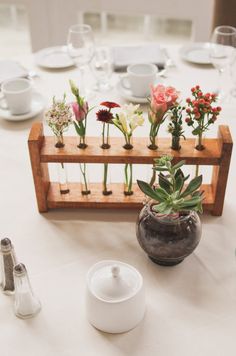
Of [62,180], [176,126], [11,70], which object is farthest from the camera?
[11,70]

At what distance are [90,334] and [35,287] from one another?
0.53 feet

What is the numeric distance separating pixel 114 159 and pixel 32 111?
54 cm

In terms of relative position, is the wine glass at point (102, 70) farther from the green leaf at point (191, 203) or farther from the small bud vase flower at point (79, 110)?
the green leaf at point (191, 203)

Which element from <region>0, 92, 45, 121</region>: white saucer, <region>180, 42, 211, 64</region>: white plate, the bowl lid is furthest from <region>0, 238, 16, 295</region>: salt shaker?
<region>180, 42, 211, 64</region>: white plate

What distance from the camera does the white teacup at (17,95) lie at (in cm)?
144

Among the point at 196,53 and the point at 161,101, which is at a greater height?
the point at 161,101

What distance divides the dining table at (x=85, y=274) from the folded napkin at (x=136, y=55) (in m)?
0.56

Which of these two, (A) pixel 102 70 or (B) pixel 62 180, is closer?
(B) pixel 62 180

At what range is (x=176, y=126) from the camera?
1.03 metres

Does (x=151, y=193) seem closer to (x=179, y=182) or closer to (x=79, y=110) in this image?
(x=179, y=182)

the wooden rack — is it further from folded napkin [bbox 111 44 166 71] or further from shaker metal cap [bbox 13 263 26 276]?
folded napkin [bbox 111 44 166 71]

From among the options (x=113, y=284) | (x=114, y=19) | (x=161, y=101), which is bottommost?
(x=114, y=19)

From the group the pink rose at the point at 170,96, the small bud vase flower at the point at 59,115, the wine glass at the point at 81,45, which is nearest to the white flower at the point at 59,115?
the small bud vase flower at the point at 59,115

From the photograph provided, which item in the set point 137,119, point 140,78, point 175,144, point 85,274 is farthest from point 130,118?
point 140,78
